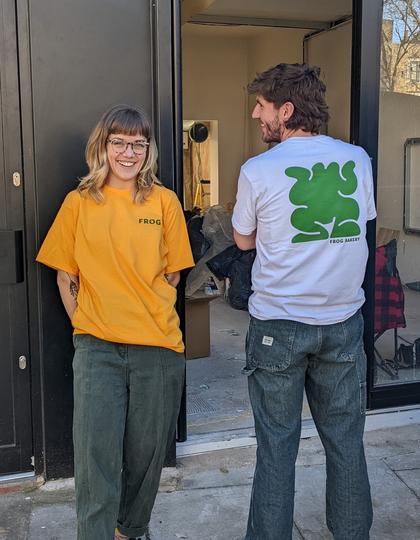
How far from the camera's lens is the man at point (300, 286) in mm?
2096

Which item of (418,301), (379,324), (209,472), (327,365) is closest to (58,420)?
(209,472)

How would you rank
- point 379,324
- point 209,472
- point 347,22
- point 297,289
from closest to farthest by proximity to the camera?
point 297,289 < point 209,472 < point 379,324 < point 347,22

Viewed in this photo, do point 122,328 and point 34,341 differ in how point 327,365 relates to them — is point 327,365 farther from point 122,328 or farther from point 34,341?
point 34,341

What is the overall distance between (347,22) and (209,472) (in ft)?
17.1

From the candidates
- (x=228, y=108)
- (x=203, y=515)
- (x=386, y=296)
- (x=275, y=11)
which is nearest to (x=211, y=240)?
(x=386, y=296)

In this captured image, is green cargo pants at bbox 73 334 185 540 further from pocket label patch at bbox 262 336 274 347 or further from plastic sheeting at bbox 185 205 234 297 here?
plastic sheeting at bbox 185 205 234 297

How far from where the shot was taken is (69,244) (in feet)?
7.67

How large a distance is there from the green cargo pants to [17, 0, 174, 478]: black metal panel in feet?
2.26

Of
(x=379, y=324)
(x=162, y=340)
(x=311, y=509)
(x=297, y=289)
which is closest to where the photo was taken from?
(x=297, y=289)

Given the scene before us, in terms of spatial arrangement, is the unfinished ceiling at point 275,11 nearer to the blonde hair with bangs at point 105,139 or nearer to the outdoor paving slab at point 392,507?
the blonde hair with bangs at point 105,139

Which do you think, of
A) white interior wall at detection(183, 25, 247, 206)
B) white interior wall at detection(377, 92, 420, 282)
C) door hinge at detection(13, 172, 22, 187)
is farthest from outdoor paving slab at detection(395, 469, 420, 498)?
white interior wall at detection(183, 25, 247, 206)

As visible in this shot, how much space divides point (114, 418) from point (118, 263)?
0.54 metres

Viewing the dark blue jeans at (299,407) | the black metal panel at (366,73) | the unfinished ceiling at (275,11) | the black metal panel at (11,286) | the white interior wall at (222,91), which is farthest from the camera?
the white interior wall at (222,91)

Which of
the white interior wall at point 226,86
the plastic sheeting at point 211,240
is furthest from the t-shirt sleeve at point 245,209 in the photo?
the white interior wall at point 226,86
